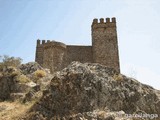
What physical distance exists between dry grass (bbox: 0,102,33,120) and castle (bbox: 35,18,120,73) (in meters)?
17.9

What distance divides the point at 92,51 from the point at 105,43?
200cm

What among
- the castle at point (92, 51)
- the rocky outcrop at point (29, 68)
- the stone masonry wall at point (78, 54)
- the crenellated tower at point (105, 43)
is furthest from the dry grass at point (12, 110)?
the crenellated tower at point (105, 43)

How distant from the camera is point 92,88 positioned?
8.47m

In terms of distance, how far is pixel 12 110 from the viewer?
993cm

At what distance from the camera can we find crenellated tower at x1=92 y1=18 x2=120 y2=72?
107 feet

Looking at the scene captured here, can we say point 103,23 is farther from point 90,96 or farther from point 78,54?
point 90,96

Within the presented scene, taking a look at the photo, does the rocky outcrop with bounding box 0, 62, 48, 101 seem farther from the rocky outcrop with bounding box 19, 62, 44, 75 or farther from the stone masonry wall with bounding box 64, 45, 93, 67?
the stone masonry wall with bounding box 64, 45, 93, 67

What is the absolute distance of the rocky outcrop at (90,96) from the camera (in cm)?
800

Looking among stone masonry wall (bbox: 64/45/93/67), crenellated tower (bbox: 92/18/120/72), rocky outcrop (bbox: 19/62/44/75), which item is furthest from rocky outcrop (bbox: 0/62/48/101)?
crenellated tower (bbox: 92/18/120/72)

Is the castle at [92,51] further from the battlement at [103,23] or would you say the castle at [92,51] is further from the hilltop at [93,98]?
the hilltop at [93,98]

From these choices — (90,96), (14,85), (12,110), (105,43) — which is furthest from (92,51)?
(90,96)

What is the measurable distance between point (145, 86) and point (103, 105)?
226 centimetres

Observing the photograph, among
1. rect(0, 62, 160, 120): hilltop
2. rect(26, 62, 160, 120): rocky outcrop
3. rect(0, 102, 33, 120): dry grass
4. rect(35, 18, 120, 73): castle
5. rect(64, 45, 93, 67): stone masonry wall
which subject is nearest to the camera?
rect(0, 62, 160, 120): hilltop

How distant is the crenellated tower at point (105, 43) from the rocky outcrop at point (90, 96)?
2282 cm
